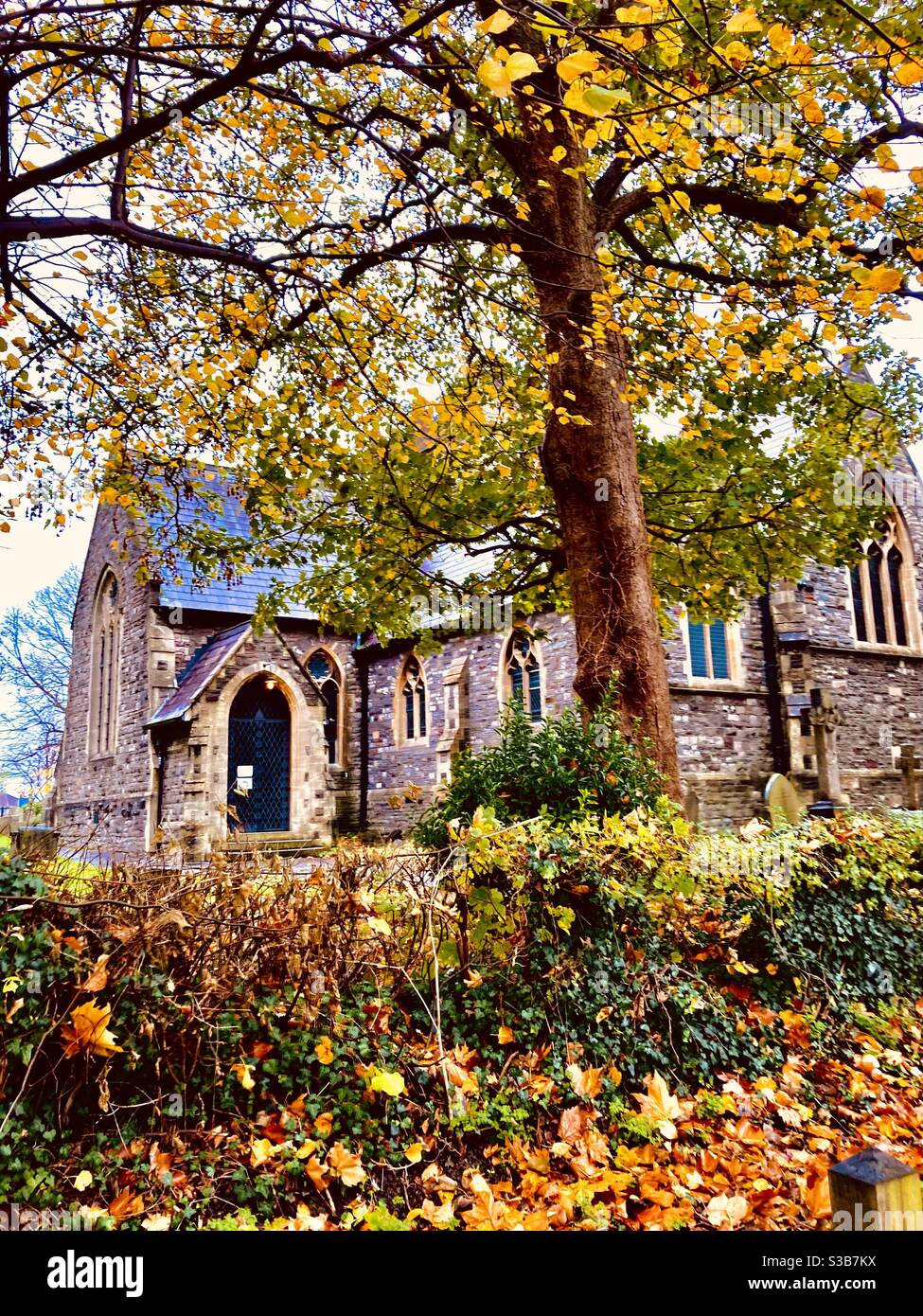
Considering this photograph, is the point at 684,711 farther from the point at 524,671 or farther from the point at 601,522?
the point at 601,522

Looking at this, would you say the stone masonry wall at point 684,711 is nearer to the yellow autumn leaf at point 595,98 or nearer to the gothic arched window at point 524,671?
the gothic arched window at point 524,671

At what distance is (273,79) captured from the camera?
7.64 meters

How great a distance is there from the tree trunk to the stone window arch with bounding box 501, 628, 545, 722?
988cm

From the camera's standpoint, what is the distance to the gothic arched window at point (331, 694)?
72.6ft

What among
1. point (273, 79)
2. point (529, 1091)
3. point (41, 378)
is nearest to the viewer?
point (529, 1091)

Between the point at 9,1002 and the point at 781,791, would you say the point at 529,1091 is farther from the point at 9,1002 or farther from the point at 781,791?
the point at 781,791

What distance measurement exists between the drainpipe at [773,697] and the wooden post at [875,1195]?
15486 millimetres

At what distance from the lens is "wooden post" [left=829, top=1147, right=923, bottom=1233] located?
255 cm

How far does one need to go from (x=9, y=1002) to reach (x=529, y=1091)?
2545mm

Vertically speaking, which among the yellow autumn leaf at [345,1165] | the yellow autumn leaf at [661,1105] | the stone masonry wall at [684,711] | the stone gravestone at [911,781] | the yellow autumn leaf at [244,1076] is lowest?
the yellow autumn leaf at [661,1105]

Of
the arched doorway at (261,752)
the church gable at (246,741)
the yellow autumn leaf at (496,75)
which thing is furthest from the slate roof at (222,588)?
the yellow autumn leaf at (496,75)

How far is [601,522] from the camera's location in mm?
6680

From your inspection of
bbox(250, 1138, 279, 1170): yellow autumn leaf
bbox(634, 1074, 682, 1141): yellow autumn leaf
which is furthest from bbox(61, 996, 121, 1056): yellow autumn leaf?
bbox(634, 1074, 682, 1141): yellow autumn leaf
